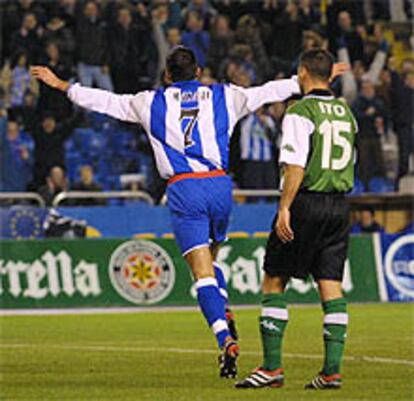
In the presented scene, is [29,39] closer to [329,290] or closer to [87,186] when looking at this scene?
[87,186]

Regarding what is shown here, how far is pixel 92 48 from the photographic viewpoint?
85.0 ft

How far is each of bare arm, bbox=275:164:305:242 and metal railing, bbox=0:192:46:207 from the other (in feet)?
43.0

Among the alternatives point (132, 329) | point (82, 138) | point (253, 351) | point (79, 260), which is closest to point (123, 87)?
point (82, 138)

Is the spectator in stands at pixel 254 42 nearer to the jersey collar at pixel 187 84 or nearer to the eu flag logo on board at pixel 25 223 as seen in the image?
the eu flag logo on board at pixel 25 223

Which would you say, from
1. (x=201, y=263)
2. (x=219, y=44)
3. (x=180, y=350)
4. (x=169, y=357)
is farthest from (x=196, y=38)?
(x=201, y=263)

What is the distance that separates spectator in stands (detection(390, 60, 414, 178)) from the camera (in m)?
26.7

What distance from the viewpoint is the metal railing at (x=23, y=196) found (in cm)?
2320

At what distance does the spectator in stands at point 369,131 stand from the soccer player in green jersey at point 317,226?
15.2 m

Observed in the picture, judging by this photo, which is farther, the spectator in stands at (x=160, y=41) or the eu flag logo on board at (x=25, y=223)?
the spectator in stands at (x=160, y=41)

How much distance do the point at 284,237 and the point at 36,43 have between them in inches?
617

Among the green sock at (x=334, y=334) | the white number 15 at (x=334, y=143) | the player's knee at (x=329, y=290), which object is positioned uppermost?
the white number 15 at (x=334, y=143)

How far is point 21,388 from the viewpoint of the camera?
10805 millimetres

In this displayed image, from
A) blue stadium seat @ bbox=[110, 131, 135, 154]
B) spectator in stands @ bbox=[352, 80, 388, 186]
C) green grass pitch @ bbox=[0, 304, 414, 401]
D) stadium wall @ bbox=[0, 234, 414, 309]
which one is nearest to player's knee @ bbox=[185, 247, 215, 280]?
green grass pitch @ bbox=[0, 304, 414, 401]

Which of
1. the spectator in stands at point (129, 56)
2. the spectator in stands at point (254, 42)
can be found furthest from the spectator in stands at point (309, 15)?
the spectator in stands at point (129, 56)
